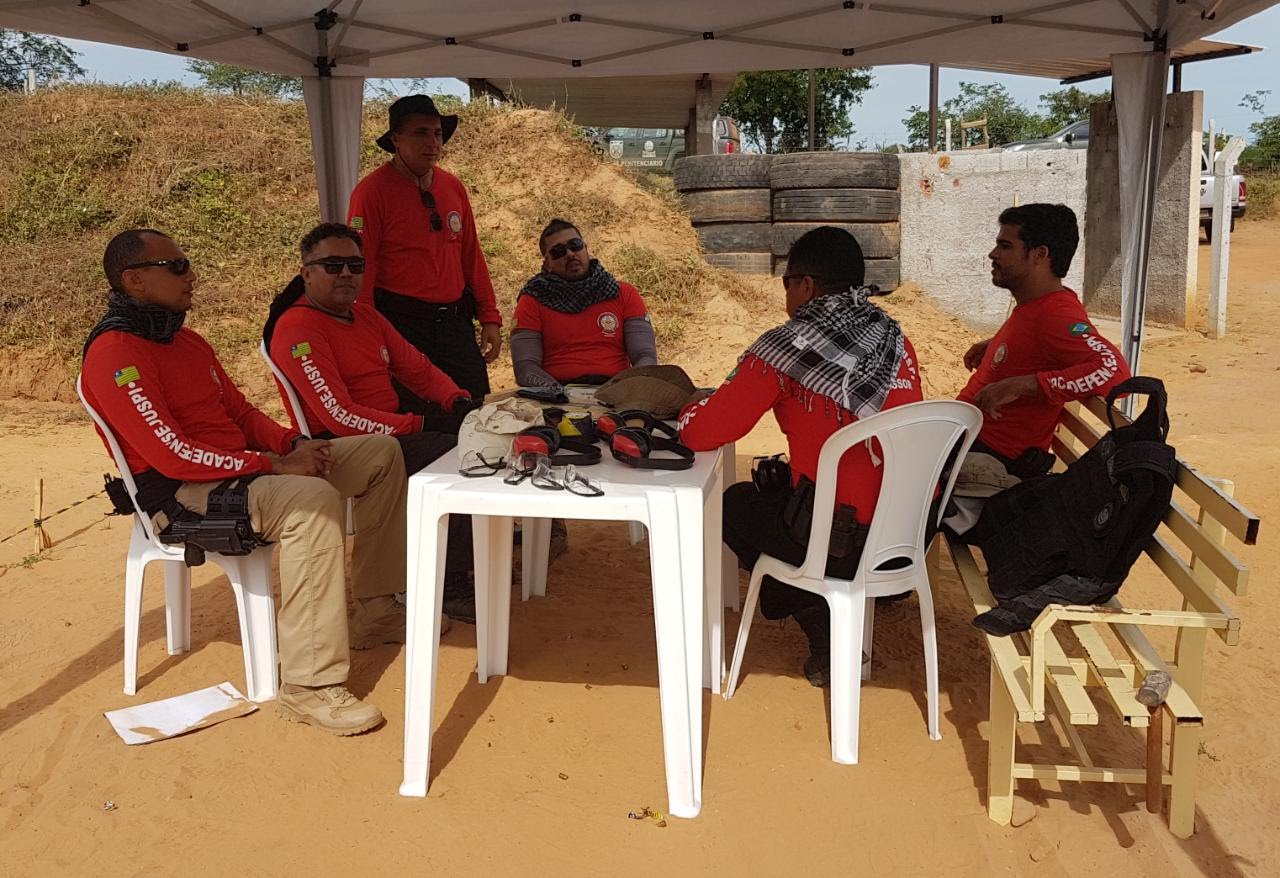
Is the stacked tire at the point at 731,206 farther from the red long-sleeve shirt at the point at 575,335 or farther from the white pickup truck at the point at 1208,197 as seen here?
the white pickup truck at the point at 1208,197

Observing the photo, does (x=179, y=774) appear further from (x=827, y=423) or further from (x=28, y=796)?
(x=827, y=423)

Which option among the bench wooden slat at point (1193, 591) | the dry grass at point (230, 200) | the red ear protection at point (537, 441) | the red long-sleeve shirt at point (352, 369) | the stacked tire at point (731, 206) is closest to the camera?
the bench wooden slat at point (1193, 591)

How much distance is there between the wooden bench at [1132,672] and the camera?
249cm

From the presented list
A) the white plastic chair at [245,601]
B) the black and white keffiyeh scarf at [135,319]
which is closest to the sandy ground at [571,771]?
the white plastic chair at [245,601]

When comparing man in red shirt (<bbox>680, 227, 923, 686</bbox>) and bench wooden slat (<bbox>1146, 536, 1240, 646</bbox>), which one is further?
man in red shirt (<bbox>680, 227, 923, 686</bbox>)

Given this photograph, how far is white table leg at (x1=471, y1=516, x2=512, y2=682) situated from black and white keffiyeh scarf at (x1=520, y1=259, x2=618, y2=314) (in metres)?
1.28

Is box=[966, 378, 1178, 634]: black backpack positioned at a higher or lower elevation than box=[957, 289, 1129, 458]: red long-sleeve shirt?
lower

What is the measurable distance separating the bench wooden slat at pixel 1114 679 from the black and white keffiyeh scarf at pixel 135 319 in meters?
2.79

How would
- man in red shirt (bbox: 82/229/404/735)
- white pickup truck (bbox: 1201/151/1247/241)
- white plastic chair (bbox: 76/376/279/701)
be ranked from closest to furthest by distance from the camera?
man in red shirt (bbox: 82/229/404/735), white plastic chair (bbox: 76/376/279/701), white pickup truck (bbox: 1201/151/1247/241)

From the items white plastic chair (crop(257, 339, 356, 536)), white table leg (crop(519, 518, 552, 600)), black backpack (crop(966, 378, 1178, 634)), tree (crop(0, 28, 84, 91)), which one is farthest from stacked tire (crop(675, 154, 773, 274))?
tree (crop(0, 28, 84, 91))

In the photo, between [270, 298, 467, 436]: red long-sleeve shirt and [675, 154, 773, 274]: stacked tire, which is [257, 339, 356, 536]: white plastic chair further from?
[675, 154, 773, 274]: stacked tire

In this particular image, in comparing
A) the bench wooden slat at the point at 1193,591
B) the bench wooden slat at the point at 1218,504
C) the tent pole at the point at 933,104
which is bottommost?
the bench wooden slat at the point at 1193,591

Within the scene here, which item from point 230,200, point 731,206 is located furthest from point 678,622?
point 230,200

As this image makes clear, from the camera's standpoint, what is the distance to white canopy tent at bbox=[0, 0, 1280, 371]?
4570 millimetres
